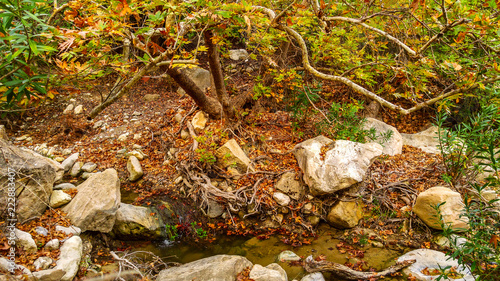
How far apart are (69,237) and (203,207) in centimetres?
185

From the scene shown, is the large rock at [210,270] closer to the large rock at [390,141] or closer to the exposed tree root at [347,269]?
the exposed tree root at [347,269]

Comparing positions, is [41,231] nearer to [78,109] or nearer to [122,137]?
[122,137]

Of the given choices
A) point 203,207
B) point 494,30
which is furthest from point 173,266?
point 494,30

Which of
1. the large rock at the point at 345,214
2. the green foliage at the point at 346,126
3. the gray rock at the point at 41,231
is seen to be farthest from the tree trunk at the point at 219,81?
the gray rock at the point at 41,231

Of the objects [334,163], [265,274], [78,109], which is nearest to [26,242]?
[265,274]

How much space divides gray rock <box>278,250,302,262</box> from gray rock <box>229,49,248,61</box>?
5.63m

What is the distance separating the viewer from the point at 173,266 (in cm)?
352

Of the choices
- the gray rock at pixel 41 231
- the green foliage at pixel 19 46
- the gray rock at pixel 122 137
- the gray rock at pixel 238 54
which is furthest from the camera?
the gray rock at pixel 238 54

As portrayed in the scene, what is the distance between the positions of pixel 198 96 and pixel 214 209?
209 cm

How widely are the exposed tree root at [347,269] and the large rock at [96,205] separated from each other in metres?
2.62

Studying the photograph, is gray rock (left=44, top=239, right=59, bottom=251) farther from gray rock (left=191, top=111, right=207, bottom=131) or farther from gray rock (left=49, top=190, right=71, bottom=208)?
gray rock (left=191, top=111, right=207, bottom=131)

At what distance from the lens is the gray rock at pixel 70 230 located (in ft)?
10.2

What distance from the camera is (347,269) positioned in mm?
3305

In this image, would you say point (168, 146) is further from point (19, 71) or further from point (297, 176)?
point (19, 71)
